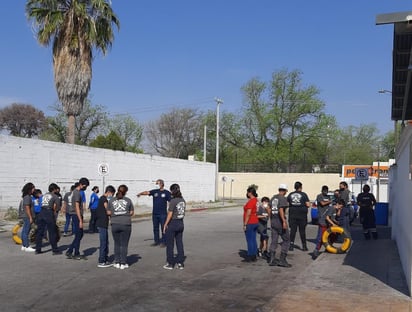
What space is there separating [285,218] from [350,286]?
3.17 metres

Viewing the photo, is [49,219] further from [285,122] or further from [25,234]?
[285,122]

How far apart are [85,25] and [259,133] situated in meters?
48.5

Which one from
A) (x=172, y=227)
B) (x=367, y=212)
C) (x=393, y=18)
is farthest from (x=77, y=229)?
(x=367, y=212)

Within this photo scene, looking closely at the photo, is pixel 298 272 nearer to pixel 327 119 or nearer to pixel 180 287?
pixel 180 287

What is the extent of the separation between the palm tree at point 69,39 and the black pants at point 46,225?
1517 cm

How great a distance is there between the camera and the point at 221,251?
14594 mm

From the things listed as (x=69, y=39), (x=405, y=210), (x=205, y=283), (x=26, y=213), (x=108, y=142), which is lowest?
(x=205, y=283)

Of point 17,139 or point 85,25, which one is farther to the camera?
point 85,25

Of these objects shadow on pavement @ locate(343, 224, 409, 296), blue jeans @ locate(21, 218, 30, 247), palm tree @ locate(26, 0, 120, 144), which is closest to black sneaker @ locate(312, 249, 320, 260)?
shadow on pavement @ locate(343, 224, 409, 296)

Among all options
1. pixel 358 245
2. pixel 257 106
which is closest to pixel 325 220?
pixel 358 245

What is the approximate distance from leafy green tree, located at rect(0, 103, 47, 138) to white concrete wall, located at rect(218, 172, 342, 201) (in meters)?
25.1

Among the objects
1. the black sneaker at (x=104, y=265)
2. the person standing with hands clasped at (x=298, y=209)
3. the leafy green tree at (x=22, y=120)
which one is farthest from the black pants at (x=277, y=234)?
the leafy green tree at (x=22, y=120)

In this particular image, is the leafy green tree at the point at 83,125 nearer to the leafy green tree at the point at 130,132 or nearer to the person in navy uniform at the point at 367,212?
the leafy green tree at the point at 130,132

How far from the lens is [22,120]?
70.0 metres
